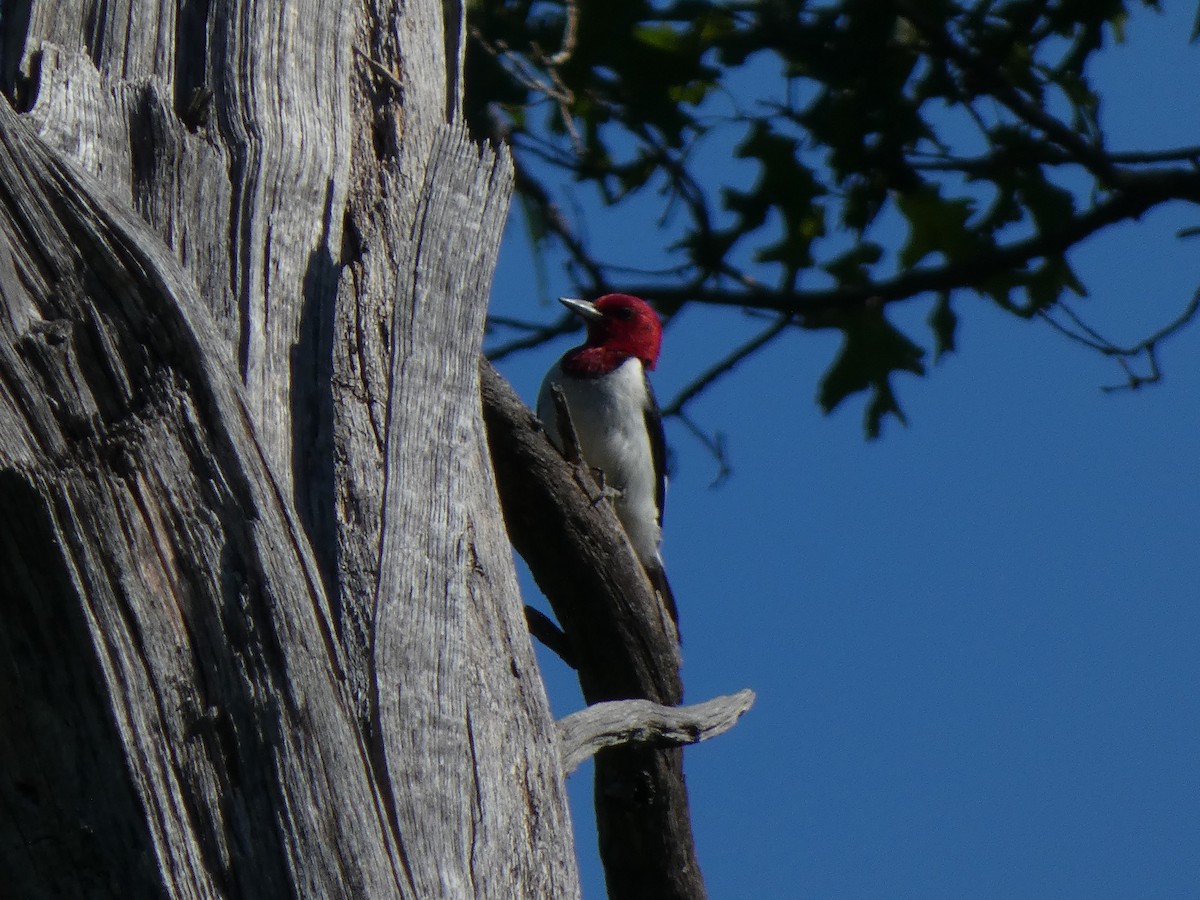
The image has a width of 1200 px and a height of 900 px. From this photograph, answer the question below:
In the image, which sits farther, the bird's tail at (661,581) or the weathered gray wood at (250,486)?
the bird's tail at (661,581)

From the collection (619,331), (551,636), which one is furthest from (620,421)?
(551,636)

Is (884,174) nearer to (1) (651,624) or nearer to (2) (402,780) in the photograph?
(1) (651,624)

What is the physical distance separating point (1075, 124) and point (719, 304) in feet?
4.75

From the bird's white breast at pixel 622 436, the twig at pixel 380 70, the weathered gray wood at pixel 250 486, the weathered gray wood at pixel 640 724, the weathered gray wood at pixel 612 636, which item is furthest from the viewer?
the bird's white breast at pixel 622 436

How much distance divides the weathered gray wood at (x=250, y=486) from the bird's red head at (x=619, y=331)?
3718 millimetres

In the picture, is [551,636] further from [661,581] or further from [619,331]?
[619,331]

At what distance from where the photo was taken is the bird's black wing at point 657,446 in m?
6.59

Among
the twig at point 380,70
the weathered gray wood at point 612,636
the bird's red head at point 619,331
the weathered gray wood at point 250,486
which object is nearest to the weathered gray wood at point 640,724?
the weathered gray wood at point 250,486

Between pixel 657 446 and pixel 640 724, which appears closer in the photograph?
pixel 640 724

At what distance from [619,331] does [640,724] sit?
4.07 metres

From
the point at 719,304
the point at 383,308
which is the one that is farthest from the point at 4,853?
the point at 719,304

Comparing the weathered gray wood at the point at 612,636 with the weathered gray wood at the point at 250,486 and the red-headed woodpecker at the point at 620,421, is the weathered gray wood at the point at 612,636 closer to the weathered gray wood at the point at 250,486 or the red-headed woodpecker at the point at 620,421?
the weathered gray wood at the point at 250,486

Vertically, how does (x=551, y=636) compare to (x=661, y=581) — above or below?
below

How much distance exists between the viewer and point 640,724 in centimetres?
299
